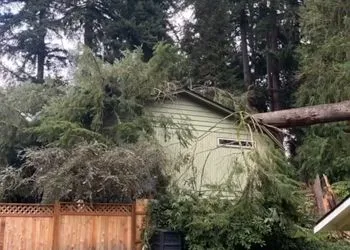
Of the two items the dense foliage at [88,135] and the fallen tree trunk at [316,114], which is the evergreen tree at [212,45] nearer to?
the dense foliage at [88,135]

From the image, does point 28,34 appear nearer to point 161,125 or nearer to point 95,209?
point 161,125

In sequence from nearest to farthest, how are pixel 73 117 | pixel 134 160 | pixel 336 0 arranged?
pixel 134 160 → pixel 73 117 → pixel 336 0

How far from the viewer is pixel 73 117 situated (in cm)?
1148

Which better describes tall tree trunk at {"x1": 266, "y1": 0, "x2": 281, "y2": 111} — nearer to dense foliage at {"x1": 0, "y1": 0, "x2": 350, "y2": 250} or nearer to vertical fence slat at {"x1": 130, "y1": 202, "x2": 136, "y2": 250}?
dense foliage at {"x1": 0, "y1": 0, "x2": 350, "y2": 250}

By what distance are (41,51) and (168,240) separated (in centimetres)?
1500

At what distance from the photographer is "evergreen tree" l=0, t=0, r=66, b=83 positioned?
834 inches

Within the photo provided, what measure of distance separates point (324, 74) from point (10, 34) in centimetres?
1459

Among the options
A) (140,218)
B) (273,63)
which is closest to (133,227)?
(140,218)

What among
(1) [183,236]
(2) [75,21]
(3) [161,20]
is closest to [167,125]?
(1) [183,236]

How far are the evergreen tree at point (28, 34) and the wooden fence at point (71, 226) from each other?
1237 cm

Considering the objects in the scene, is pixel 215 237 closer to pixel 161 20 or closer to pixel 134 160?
pixel 134 160

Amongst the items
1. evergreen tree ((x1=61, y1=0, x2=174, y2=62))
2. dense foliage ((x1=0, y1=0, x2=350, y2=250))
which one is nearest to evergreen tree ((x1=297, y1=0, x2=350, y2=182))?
dense foliage ((x1=0, y1=0, x2=350, y2=250))

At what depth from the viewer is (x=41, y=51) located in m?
21.9

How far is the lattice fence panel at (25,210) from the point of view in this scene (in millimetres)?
9195
